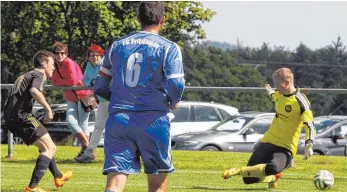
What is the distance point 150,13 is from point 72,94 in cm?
791

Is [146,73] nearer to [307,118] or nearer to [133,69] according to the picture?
[133,69]

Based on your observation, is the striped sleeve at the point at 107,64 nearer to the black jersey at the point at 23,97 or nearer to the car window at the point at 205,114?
the black jersey at the point at 23,97

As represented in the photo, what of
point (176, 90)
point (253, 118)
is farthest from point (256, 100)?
point (176, 90)

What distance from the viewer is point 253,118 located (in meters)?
24.1

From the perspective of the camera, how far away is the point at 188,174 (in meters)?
13.2

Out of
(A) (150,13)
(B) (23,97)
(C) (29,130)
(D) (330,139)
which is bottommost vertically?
(D) (330,139)

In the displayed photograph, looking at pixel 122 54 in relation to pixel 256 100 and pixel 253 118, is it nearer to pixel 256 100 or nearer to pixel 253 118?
pixel 253 118

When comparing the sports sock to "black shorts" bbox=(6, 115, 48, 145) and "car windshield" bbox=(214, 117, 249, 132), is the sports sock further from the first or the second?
"car windshield" bbox=(214, 117, 249, 132)

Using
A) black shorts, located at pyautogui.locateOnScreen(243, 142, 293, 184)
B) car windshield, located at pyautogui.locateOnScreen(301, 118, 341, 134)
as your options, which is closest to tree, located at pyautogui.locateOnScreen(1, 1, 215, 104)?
Answer: car windshield, located at pyautogui.locateOnScreen(301, 118, 341, 134)

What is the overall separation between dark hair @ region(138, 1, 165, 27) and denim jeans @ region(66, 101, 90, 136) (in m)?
A: 7.63

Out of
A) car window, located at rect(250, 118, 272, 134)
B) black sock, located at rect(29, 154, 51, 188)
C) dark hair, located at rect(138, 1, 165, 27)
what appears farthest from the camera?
car window, located at rect(250, 118, 272, 134)

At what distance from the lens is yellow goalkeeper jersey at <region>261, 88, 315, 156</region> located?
1100 centimetres

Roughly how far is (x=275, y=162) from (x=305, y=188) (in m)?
0.79

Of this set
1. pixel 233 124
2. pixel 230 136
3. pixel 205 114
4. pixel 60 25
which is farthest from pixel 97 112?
pixel 60 25
